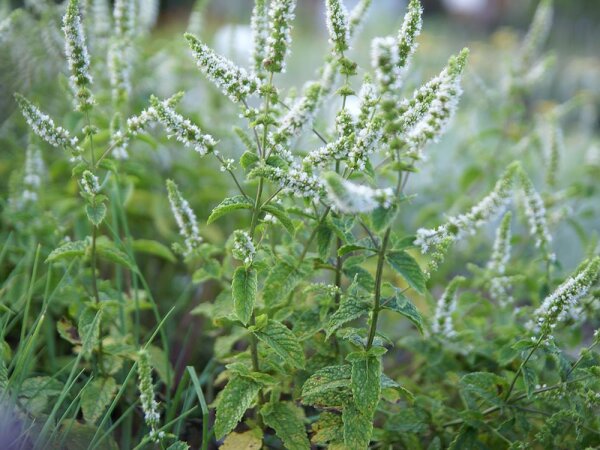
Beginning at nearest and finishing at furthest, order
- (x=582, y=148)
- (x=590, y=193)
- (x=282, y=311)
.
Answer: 1. (x=282, y=311)
2. (x=590, y=193)
3. (x=582, y=148)

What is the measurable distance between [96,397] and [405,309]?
121cm

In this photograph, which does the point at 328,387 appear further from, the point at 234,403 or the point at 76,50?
the point at 76,50

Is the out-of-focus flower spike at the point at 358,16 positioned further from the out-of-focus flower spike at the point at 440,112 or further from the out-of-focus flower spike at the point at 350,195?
the out-of-focus flower spike at the point at 350,195

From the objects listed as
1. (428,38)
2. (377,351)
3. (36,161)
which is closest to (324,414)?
(377,351)

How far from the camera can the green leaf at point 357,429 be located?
1.87 m

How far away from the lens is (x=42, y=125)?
199 cm

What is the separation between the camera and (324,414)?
2.09 meters

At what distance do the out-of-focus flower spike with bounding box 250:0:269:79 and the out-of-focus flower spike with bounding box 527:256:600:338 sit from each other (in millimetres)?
1300

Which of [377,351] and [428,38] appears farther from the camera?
[428,38]

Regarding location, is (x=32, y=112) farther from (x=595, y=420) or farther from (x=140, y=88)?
(x=595, y=420)

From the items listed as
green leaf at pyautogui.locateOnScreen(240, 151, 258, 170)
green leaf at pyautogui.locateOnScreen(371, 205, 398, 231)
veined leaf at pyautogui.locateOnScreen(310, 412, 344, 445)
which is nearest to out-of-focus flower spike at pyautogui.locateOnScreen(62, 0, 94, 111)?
green leaf at pyautogui.locateOnScreen(240, 151, 258, 170)

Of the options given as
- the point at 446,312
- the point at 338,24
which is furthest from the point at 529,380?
the point at 338,24

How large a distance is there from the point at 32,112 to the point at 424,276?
1.39 metres

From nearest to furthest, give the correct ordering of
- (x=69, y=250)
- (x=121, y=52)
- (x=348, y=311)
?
(x=348, y=311)
(x=69, y=250)
(x=121, y=52)
